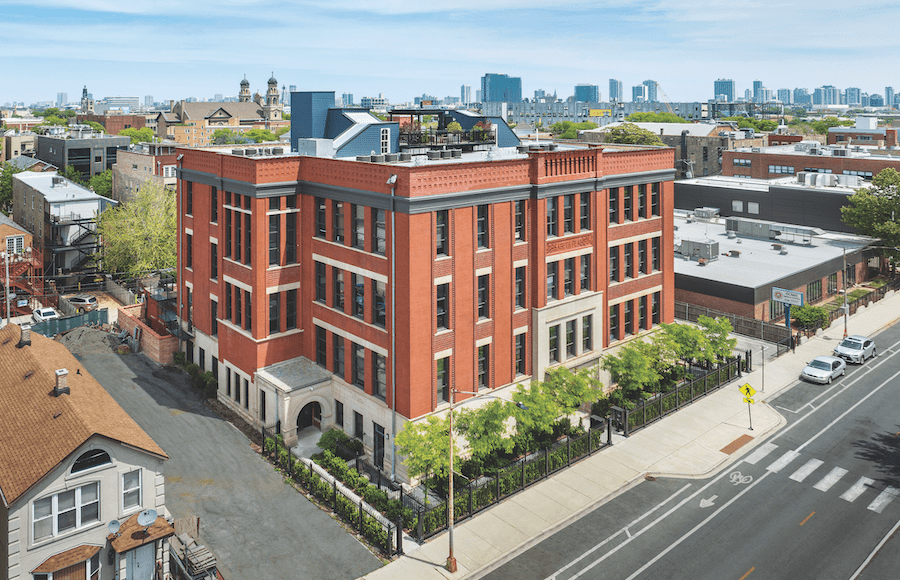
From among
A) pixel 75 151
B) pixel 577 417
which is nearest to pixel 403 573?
pixel 577 417

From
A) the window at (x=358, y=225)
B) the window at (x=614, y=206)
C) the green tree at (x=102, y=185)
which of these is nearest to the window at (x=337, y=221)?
the window at (x=358, y=225)

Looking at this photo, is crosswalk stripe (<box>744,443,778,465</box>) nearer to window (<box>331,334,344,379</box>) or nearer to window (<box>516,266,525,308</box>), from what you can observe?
window (<box>516,266,525,308</box>)

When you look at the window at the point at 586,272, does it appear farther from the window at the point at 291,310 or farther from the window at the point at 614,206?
the window at the point at 291,310

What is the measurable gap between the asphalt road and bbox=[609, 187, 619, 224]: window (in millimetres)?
17169

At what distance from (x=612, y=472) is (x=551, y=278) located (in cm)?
1233

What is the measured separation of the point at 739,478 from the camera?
118 ft

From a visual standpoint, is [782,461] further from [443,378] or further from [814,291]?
[814,291]

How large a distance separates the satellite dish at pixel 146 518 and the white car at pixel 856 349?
51571 mm

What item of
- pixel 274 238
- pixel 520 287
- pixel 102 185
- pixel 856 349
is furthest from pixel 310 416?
pixel 102 185

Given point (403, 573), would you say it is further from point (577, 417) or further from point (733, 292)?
point (733, 292)

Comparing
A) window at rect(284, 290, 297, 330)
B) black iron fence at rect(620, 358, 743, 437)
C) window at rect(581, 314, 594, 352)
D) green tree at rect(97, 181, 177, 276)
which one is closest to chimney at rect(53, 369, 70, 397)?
window at rect(284, 290, 297, 330)

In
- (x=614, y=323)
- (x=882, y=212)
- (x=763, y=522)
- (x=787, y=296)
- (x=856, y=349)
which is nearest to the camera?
(x=763, y=522)

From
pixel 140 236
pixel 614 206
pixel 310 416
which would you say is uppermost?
pixel 614 206

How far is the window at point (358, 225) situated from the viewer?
125ft
